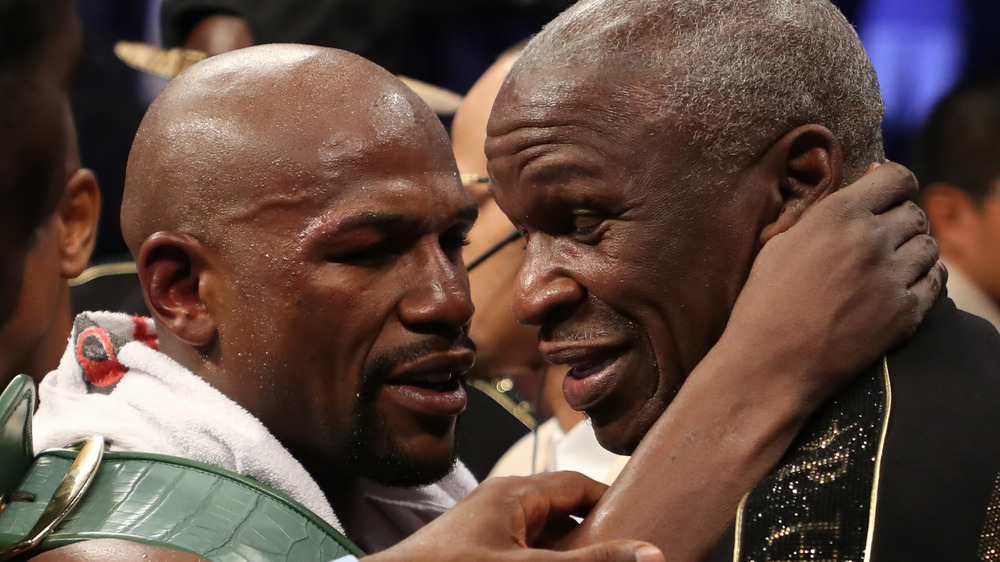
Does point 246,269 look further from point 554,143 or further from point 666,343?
point 666,343

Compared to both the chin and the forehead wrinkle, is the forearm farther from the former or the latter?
the forehead wrinkle

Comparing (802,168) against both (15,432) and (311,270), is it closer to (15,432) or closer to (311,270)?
(311,270)

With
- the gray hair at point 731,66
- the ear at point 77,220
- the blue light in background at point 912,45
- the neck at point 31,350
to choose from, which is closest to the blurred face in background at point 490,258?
the ear at point 77,220

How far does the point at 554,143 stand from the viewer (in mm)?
1500

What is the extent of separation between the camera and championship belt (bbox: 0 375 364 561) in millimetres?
1383

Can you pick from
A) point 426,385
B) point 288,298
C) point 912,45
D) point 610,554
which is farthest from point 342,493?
point 912,45

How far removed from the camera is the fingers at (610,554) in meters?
1.26

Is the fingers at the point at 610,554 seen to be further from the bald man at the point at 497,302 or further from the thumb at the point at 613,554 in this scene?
the bald man at the point at 497,302

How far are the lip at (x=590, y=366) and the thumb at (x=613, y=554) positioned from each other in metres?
0.28

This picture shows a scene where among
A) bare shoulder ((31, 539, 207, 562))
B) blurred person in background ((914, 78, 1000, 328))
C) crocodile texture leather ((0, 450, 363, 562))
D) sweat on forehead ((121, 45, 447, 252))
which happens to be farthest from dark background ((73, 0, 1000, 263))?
bare shoulder ((31, 539, 207, 562))

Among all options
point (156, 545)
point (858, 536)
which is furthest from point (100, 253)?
point (858, 536)

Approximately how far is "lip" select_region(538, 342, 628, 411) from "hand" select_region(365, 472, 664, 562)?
11 centimetres

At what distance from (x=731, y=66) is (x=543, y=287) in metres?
0.36

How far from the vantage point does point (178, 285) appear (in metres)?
1.71
